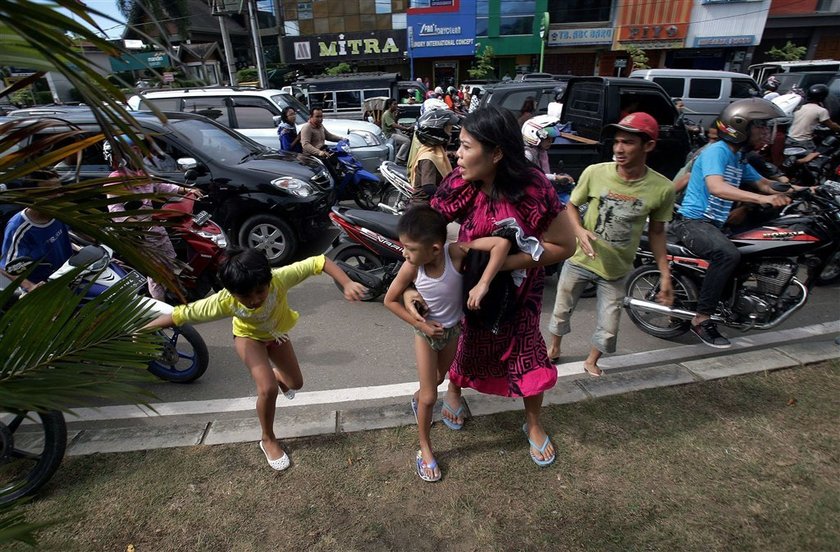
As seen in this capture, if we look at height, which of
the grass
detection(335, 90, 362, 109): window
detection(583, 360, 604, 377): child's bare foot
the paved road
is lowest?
the paved road

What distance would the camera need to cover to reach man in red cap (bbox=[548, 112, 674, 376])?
269cm

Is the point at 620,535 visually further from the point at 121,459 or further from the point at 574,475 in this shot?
the point at 121,459

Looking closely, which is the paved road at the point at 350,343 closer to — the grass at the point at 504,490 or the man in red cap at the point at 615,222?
the man in red cap at the point at 615,222

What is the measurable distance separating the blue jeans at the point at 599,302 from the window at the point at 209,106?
274 inches

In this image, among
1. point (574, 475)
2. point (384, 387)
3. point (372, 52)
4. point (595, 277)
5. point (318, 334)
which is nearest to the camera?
point (574, 475)

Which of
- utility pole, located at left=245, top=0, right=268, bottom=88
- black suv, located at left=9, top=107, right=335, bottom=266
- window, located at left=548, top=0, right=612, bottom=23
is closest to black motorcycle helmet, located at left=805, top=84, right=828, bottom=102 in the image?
black suv, located at left=9, top=107, right=335, bottom=266

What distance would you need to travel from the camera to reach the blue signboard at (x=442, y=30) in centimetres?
2577

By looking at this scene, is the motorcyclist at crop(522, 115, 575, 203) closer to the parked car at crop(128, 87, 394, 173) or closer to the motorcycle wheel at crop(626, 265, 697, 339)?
the motorcycle wheel at crop(626, 265, 697, 339)

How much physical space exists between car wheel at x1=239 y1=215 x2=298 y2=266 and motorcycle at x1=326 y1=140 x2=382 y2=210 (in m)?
2.01

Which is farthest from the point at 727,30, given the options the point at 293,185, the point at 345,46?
the point at 293,185

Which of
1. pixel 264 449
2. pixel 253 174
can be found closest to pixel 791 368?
pixel 264 449

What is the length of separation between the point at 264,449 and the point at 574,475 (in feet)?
5.22

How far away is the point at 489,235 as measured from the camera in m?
2.10

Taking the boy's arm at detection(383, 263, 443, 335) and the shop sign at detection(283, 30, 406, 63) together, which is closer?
the boy's arm at detection(383, 263, 443, 335)
